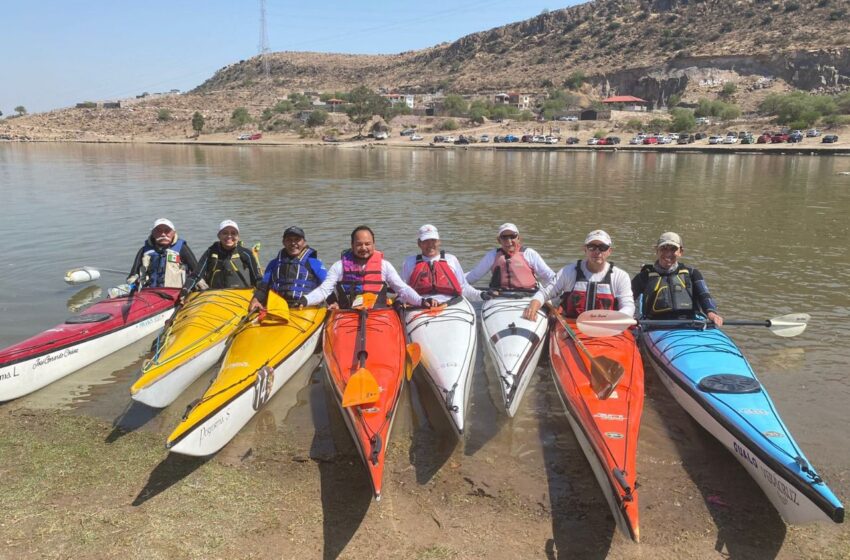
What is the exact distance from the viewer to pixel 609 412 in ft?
14.4

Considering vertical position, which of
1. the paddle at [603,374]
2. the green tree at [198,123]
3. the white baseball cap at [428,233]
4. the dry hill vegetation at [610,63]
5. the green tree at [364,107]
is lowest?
the paddle at [603,374]

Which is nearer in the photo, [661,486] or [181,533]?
[181,533]

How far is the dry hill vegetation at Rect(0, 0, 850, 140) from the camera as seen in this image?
77875 mm

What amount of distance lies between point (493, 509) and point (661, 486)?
1347mm

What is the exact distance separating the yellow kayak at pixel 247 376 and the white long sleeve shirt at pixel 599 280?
8.76 ft

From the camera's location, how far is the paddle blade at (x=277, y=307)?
5.91m

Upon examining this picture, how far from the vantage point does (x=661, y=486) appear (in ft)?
13.9

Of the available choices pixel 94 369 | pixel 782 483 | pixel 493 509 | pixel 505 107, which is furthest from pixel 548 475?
pixel 505 107

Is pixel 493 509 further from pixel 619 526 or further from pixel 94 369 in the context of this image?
pixel 94 369

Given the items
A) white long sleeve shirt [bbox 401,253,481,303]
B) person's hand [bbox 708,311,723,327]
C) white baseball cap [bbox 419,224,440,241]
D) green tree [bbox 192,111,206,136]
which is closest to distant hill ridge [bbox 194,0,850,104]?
green tree [bbox 192,111,206,136]

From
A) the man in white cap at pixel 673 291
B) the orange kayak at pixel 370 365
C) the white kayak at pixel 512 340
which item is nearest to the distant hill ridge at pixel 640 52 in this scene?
the man in white cap at pixel 673 291

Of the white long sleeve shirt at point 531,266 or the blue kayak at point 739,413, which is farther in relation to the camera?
the white long sleeve shirt at point 531,266

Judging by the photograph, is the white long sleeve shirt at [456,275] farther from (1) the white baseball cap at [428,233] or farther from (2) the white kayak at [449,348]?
(1) the white baseball cap at [428,233]

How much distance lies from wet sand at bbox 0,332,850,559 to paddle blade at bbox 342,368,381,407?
2.07ft
